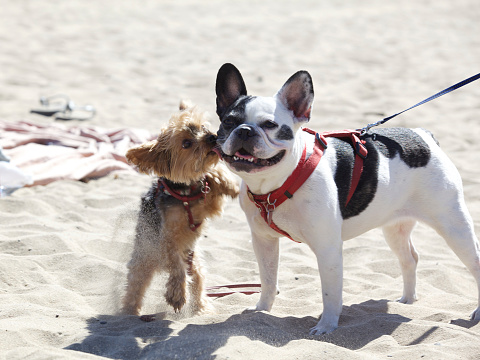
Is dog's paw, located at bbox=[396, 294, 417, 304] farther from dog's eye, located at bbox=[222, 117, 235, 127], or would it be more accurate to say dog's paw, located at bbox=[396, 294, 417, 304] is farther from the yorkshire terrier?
dog's eye, located at bbox=[222, 117, 235, 127]

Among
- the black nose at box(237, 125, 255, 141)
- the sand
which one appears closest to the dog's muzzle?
the black nose at box(237, 125, 255, 141)

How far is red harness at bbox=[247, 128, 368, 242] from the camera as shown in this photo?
362 cm

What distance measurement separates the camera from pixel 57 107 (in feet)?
33.6

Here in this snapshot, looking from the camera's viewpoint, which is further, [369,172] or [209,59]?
[209,59]

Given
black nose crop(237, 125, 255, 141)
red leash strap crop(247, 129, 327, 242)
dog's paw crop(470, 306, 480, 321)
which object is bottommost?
dog's paw crop(470, 306, 480, 321)

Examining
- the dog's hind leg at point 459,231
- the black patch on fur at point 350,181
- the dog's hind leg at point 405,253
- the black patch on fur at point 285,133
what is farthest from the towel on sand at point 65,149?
the dog's hind leg at point 459,231

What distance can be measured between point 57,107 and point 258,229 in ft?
23.6

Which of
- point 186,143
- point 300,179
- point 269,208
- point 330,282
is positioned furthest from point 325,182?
point 186,143

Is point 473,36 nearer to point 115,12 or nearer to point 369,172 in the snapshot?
point 115,12

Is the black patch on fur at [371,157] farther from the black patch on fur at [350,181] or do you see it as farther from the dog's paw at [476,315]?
the dog's paw at [476,315]

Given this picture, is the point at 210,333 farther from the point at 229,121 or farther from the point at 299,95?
the point at 299,95

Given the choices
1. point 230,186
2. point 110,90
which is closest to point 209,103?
point 110,90

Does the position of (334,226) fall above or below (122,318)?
above

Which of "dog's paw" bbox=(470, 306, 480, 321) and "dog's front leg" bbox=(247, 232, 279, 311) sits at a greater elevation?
"dog's front leg" bbox=(247, 232, 279, 311)
